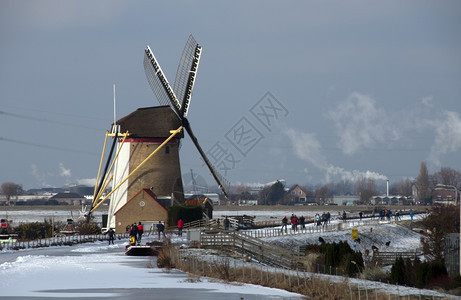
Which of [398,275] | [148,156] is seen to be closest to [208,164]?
[148,156]

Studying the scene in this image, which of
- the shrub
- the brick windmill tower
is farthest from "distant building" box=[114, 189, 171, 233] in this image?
the shrub

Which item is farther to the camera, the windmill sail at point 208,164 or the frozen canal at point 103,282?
the windmill sail at point 208,164

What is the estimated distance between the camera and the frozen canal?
2969 centimetres

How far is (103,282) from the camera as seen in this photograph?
33594 millimetres

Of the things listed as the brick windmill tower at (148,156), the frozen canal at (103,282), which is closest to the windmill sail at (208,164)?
the brick windmill tower at (148,156)

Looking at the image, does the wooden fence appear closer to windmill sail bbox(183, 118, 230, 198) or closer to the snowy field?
the snowy field

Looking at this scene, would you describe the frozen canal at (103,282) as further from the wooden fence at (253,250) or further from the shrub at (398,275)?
the shrub at (398,275)

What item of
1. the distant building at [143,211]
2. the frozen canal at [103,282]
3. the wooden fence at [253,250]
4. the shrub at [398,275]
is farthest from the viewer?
the distant building at [143,211]

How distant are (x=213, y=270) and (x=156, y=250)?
11468 mm

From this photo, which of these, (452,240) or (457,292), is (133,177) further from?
(457,292)

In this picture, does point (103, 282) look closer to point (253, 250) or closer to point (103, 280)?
point (103, 280)

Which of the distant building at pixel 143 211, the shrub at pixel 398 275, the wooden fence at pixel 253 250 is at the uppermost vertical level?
the distant building at pixel 143 211

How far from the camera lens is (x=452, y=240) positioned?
45656mm

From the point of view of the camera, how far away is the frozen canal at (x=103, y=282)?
1169 inches
